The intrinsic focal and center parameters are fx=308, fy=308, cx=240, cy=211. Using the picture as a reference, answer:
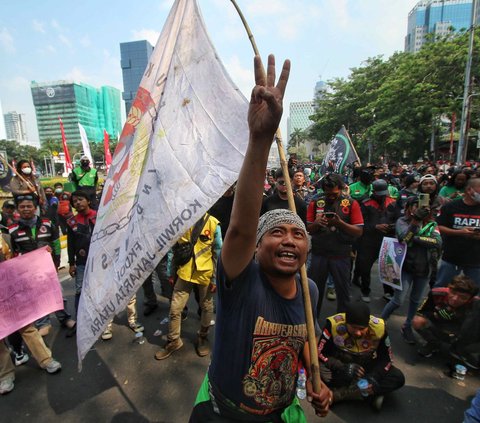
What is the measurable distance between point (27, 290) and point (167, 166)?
2.63 m

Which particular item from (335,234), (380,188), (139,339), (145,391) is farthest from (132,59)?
(145,391)

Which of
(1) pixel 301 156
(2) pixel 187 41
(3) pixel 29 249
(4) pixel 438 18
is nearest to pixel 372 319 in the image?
(2) pixel 187 41

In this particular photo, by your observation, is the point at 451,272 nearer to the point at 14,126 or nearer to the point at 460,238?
the point at 460,238

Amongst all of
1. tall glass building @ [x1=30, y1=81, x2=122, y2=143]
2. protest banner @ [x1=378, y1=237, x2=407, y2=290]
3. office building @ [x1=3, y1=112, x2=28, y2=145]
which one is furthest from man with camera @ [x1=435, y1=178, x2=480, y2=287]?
office building @ [x1=3, y1=112, x2=28, y2=145]

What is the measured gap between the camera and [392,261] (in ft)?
12.3

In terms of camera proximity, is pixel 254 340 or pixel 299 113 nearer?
pixel 254 340

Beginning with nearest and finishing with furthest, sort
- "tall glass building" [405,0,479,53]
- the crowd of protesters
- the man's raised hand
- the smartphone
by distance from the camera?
the man's raised hand → the crowd of protesters → the smartphone → "tall glass building" [405,0,479,53]

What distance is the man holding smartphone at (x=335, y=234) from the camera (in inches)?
141

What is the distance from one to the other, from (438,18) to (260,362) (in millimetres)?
150284

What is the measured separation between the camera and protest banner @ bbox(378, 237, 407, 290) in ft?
12.0

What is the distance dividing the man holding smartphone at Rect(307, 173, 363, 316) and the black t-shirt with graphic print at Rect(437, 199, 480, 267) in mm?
1127

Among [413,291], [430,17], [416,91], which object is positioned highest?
[430,17]

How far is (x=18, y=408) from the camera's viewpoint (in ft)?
9.14

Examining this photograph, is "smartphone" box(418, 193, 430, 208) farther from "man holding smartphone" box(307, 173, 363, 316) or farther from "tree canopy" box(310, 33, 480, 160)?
"tree canopy" box(310, 33, 480, 160)
